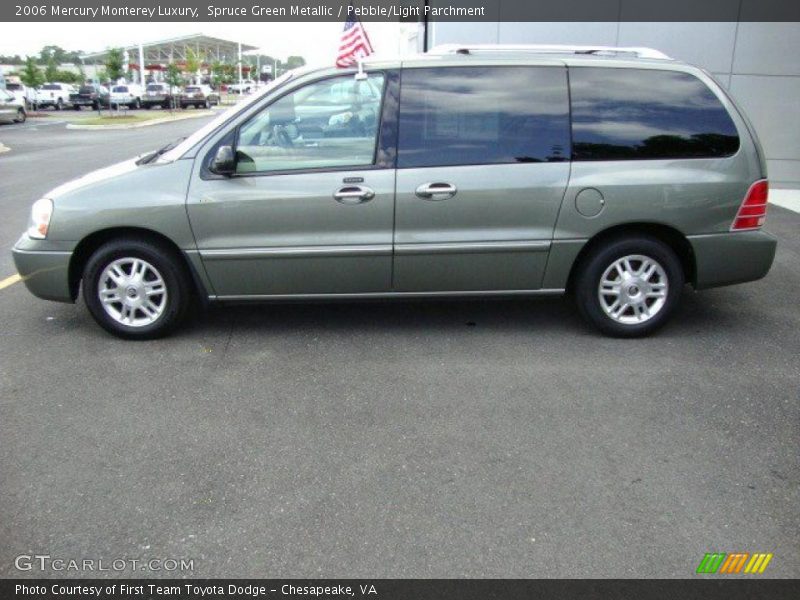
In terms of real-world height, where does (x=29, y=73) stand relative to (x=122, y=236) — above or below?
above

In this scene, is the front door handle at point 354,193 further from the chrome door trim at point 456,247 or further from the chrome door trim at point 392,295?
the chrome door trim at point 392,295

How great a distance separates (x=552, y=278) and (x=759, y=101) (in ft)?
29.7

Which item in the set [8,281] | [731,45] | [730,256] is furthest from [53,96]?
[730,256]

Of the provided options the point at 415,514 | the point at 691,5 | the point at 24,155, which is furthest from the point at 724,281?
the point at 24,155

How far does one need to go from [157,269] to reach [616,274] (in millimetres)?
3148

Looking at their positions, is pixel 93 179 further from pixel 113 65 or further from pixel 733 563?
pixel 113 65

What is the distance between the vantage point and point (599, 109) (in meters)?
4.91

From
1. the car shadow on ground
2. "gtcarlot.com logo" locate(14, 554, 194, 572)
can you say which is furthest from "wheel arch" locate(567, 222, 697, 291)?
"gtcarlot.com logo" locate(14, 554, 194, 572)

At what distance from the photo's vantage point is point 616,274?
5016mm

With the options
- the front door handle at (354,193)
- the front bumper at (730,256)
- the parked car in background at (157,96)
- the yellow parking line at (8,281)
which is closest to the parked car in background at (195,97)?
the parked car in background at (157,96)

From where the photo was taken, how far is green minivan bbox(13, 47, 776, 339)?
4777mm

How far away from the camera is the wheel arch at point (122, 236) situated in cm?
488

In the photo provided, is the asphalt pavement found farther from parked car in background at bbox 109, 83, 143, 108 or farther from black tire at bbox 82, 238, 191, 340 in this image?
parked car in background at bbox 109, 83, 143, 108
